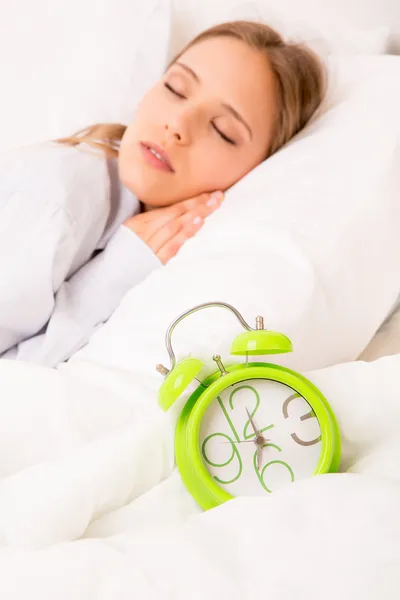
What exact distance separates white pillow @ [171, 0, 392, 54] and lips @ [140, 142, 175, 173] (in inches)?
18.2

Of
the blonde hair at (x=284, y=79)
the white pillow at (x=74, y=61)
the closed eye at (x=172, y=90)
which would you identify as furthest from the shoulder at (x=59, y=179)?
the white pillow at (x=74, y=61)

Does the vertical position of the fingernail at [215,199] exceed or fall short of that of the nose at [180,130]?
it falls short

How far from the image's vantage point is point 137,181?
117 cm

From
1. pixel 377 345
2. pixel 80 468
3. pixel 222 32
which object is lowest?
pixel 377 345

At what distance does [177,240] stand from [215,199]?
0.12m

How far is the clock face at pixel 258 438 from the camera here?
2.06 feet

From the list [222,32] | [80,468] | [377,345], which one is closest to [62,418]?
[80,468]

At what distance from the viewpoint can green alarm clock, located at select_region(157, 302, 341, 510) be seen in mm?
614

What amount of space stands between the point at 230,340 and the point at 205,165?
54 centimetres

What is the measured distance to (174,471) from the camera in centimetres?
64

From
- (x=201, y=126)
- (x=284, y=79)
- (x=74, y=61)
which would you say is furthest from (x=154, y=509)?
(x=74, y=61)

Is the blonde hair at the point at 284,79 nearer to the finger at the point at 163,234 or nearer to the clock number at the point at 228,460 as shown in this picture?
the finger at the point at 163,234

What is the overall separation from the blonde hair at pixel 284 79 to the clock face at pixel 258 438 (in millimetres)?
756

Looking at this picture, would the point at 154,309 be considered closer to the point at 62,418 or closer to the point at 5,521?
the point at 62,418
